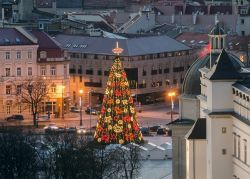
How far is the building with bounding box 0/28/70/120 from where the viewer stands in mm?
99875

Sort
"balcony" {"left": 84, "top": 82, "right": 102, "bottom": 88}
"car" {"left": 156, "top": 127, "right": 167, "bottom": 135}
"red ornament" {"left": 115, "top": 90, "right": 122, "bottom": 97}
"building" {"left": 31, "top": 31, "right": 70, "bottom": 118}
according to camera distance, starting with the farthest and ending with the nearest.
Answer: "balcony" {"left": 84, "top": 82, "right": 102, "bottom": 88} < "building" {"left": 31, "top": 31, "right": 70, "bottom": 118} < "car" {"left": 156, "top": 127, "right": 167, "bottom": 135} < "red ornament" {"left": 115, "top": 90, "right": 122, "bottom": 97}

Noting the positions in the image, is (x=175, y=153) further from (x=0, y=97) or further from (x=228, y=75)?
(x=0, y=97)

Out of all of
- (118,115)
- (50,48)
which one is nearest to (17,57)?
(50,48)

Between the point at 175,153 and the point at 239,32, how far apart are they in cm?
6613

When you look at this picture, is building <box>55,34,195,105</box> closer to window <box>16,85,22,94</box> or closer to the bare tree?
the bare tree

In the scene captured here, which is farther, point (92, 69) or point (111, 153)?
point (92, 69)

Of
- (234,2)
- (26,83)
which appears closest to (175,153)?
(26,83)

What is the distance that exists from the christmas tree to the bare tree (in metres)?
15.8

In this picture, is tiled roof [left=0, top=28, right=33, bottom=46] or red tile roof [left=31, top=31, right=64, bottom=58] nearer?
tiled roof [left=0, top=28, right=33, bottom=46]

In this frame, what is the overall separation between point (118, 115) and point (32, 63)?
22316mm

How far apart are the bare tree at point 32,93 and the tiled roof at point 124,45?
10378 millimetres

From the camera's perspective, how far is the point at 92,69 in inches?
4313

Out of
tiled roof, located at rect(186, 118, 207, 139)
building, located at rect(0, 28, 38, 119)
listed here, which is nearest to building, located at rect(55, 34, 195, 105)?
building, located at rect(0, 28, 38, 119)

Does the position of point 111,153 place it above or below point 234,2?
below
